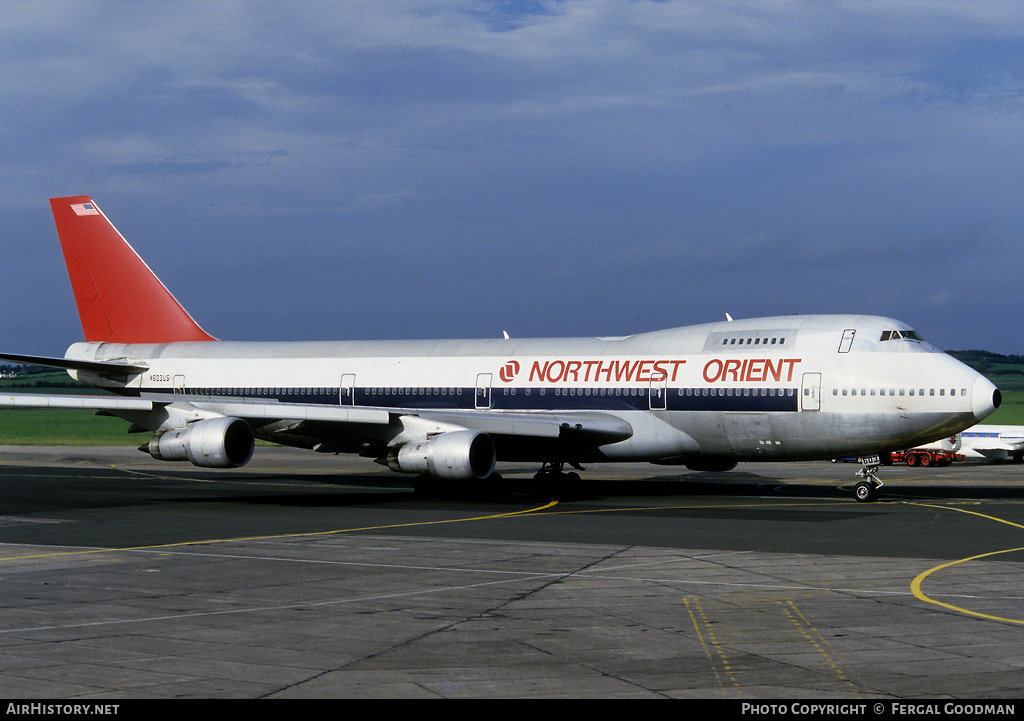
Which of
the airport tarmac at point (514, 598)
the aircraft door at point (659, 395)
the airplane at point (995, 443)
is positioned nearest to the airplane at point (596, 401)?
the aircraft door at point (659, 395)

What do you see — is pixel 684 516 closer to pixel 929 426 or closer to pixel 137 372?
pixel 929 426

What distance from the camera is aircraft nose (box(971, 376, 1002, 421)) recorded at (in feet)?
100

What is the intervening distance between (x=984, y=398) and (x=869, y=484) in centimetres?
395

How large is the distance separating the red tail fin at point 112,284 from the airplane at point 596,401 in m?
4.22

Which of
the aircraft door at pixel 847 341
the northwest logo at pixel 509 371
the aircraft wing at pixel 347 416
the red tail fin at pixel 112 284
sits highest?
the red tail fin at pixel 112 284

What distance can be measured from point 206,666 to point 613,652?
14.6ft

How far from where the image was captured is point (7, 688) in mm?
10969

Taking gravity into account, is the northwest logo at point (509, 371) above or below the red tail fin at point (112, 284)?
below

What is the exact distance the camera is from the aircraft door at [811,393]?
32031 mm

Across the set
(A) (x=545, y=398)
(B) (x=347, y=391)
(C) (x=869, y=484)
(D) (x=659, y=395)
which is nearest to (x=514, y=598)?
(D) (x=659, y=395)

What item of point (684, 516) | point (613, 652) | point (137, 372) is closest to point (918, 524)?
point (684, 516)

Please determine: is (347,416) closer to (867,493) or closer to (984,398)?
(867,493)

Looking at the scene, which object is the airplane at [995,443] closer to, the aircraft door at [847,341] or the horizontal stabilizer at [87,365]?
the aircraft door at [847,341]

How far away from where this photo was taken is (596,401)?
116ft
